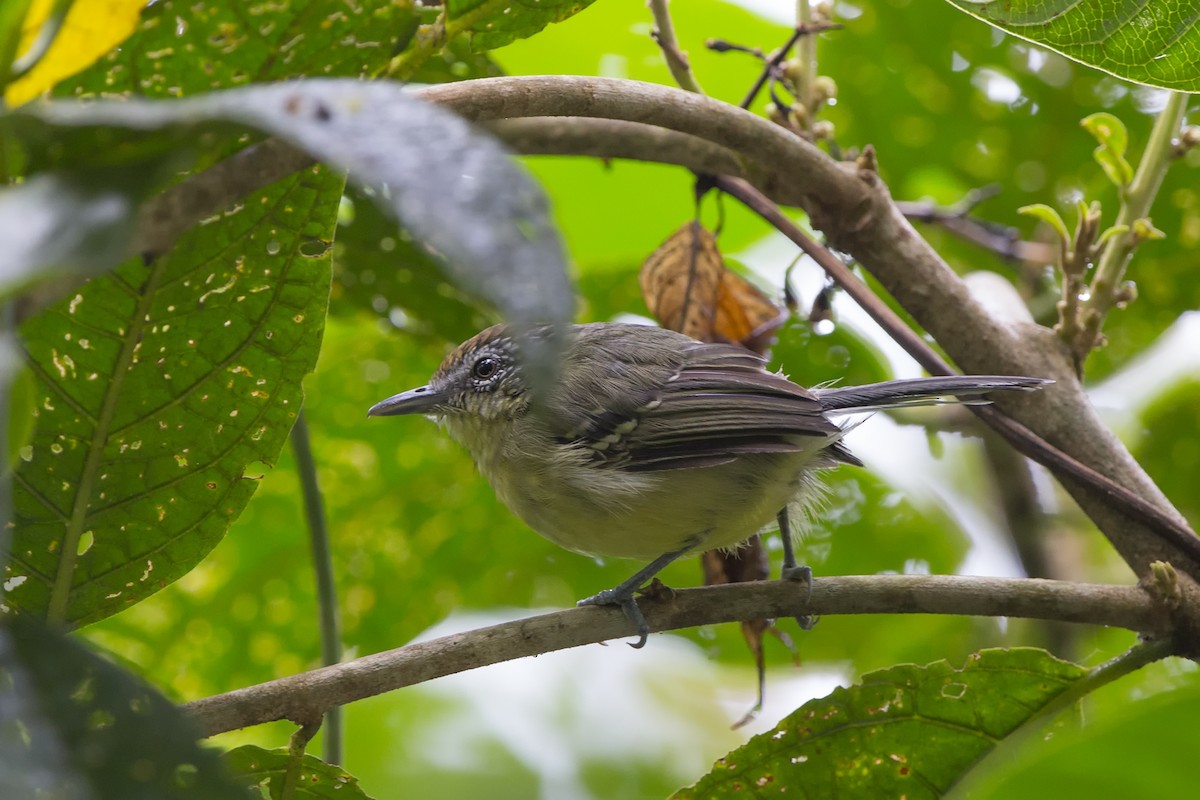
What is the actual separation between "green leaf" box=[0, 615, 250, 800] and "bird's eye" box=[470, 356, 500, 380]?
1936 millimetres

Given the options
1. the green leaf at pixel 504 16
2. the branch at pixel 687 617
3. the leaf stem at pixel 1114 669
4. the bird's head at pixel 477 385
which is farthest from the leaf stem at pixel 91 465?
the leaf stem at pixel 1114 669

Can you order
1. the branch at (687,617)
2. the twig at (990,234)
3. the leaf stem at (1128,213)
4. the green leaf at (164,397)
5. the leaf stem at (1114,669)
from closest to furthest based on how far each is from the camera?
the green leaf at (164,397)
the branch at (687,617)
the leaf stem at (1114,669)
the leaf stem at (1128,213)
the twig at (990,234)

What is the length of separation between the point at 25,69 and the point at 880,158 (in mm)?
3049

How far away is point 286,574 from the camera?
133 inches

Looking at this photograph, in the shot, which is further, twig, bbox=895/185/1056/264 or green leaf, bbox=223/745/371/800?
twig, bbox=895/185/1056/264

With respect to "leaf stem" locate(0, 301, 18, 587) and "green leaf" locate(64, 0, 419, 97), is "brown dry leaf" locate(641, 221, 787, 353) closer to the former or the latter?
"green leaf" locate(64, 0, 419, 97)

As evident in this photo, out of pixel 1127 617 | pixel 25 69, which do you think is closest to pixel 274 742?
pixel 1127 617

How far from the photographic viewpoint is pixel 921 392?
2.39 meters

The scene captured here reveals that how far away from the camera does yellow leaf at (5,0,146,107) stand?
115cm

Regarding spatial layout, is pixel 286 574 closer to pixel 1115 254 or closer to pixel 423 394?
pixel 423 394

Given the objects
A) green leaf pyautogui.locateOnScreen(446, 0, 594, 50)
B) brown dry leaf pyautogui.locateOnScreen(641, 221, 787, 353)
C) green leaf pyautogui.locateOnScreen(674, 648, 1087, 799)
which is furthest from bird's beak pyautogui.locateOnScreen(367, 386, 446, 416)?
green leaf pyautogui.locateOnScreen(674, 648, 1087, 799)

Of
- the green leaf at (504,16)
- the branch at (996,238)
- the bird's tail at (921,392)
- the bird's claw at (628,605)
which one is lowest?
the bird's claw at (628,605)

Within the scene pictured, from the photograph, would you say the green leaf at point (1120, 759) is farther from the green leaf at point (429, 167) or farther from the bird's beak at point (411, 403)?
the bird's beak at point (411, 403)

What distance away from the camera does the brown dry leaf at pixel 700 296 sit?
2807 millimetres
